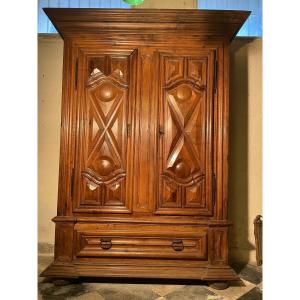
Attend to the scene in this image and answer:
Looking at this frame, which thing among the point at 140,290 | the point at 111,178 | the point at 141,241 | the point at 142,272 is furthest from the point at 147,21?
the point at 140,290

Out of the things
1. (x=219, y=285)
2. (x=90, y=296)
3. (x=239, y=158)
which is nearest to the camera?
(x=90, y=296)

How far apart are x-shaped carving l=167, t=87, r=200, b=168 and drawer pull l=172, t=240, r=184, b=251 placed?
0.55m

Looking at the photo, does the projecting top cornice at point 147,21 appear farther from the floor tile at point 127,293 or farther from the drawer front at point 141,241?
the floor tile at point 127,293

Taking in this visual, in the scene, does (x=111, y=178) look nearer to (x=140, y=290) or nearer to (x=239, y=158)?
(x=140, y=290)

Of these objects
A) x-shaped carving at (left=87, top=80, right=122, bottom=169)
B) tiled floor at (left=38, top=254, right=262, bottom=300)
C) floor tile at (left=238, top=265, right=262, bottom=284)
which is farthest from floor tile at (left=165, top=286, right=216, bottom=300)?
x-shaped carving at (left=87, top=80, right=122, bottom=169)

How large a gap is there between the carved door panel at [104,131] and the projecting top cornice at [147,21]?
193 millimetres

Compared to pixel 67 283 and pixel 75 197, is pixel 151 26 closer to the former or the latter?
pixel 75 197

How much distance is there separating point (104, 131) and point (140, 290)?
1187 millimetres

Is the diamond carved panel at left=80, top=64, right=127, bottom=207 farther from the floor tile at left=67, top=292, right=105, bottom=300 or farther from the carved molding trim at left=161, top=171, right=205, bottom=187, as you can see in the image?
the floor tile at left=67, top=292, right=105, bottom=300

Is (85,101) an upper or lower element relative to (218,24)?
lower

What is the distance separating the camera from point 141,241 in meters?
2.05
